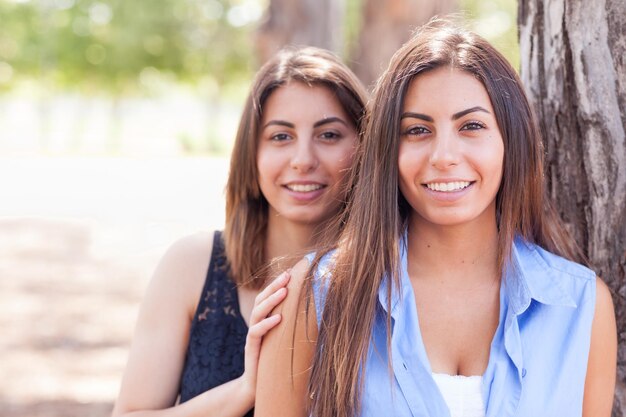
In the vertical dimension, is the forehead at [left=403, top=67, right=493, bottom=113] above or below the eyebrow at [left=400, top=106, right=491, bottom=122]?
above

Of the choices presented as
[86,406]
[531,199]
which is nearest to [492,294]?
[531,199]

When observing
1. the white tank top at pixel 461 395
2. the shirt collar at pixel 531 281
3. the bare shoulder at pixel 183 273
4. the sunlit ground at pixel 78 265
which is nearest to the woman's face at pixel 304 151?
the bare shoulder at pixel 183 273

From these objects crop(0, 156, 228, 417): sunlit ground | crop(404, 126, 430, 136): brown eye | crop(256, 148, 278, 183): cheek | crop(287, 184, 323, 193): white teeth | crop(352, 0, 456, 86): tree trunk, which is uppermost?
crop(352, 0, 456, 86): tree trunk

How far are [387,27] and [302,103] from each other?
4822 mm

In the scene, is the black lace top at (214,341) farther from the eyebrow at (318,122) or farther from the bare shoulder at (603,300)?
the bare shoulder at (603,300)

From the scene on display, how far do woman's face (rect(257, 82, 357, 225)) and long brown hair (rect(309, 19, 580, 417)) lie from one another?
50 centimetres

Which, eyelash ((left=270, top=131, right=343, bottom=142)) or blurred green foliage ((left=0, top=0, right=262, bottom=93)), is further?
blurred green foliage ((left=0, top=0, right=262, bottom=93))

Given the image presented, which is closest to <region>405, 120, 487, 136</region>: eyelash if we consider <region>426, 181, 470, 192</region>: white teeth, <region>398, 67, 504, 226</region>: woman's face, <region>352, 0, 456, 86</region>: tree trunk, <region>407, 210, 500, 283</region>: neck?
<region>398, 67, 504, 226</region>: woman's face

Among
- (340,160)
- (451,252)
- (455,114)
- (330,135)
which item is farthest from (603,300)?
(330,135)

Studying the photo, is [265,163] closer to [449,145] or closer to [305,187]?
[305,187]

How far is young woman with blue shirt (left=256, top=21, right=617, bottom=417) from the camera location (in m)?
2.32

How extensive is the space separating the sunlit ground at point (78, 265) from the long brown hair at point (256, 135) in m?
3.29

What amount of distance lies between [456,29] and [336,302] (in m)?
0.91

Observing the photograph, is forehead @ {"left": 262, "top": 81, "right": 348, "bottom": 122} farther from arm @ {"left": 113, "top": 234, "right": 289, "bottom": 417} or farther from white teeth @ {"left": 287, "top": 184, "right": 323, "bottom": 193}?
arm @ {"left": 113, "top": 234, "right": 289, "bottom": 417}
